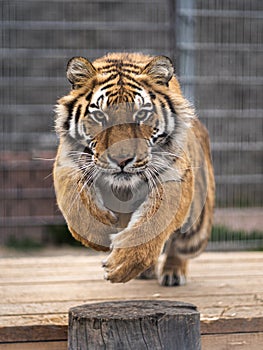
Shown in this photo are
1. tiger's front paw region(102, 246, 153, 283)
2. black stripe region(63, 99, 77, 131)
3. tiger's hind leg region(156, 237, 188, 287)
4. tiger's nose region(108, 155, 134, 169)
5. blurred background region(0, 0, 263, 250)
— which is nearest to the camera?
tiger's nose region(108, 155, 134, 169)

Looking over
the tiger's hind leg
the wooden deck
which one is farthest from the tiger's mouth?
the tiger's hind leg

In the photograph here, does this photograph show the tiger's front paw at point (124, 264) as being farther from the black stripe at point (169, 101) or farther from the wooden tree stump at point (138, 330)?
the black stripe at point (169, 101)

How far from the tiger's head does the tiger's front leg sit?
0.26 feet

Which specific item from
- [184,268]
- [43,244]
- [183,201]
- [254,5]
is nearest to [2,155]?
[43,244]

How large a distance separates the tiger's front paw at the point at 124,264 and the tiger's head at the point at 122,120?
0.56ft

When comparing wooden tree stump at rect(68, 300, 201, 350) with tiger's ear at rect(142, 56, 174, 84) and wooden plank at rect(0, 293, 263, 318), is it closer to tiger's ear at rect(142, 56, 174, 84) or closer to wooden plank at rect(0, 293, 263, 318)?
wooden plank at rect(0, 293, 263, 318)

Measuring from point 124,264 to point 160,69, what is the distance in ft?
1.73

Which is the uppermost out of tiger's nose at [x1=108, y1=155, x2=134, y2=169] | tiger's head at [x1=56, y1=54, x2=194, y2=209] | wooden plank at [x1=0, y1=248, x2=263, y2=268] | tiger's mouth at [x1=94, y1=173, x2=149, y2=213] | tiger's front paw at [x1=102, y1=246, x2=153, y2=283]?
tiger's head at [x1=56, y1=54, x2=194, y2=209]

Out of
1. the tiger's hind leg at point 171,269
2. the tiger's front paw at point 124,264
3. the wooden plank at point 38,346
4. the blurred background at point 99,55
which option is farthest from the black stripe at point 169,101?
the blurred background at point 99,55

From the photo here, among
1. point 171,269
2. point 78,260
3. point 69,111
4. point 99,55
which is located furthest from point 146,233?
point 99,55

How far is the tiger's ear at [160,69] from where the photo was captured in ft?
7.85

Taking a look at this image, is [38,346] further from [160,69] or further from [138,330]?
[160,69]

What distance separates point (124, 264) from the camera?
7.73 ft

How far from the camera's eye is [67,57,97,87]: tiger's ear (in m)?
2.39
